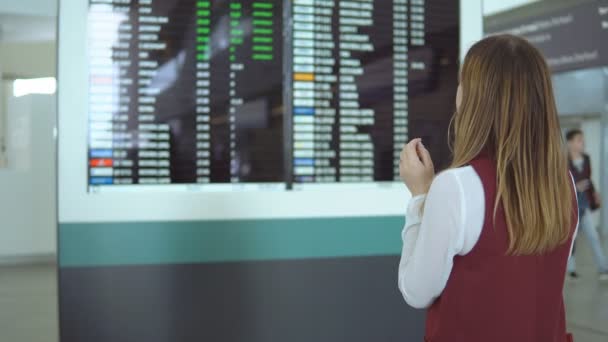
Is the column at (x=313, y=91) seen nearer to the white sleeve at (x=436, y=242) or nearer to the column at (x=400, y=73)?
the column at (x=400, y=73)

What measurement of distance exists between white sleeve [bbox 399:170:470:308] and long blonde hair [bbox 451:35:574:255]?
73 millimetres

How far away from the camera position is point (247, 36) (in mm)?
2891

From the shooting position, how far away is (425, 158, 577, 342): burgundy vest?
1264mm

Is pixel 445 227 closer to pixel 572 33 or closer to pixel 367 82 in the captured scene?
pixel 367 82

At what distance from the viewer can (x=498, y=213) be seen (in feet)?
4.13

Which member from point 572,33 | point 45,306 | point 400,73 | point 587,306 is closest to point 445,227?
point 400,73

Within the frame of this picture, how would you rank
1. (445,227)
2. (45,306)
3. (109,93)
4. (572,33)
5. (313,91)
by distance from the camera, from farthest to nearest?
(45,306)
(572,33)
(313,91)
(109,93)
(445,227)

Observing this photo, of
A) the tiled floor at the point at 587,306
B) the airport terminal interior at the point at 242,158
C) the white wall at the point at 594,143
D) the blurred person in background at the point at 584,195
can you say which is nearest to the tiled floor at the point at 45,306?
the tiled floor at the point at 587,306

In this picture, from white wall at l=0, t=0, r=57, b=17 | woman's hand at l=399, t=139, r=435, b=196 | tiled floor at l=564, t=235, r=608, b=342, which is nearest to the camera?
woman's hand at l=399, t=139, r=435, b=196

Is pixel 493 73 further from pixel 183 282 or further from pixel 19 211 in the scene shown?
pixel 19 211

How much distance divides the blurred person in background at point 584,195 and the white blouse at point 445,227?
5.88 m

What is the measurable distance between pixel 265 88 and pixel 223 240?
698 millimetres

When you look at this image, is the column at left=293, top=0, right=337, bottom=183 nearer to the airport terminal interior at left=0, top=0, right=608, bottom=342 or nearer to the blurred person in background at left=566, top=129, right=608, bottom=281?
the airport terminal interior at left=0, top=0, right=608, bottom=342

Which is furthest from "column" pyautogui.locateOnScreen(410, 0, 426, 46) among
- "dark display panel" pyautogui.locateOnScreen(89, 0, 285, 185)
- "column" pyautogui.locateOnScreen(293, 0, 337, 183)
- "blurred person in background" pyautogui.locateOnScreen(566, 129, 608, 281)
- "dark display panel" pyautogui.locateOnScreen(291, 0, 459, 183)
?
"blurred person in background" pyautogui.locateOnScreen(566, 129, 608, 281)
